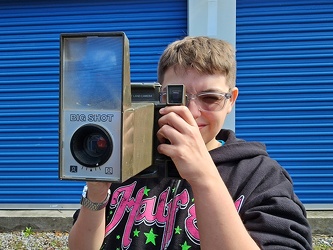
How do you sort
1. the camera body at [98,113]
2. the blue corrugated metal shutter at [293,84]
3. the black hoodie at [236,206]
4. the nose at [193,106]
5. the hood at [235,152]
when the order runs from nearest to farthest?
the camera body at [98,113]
the black hoodie at [236,206]
the nose at [193,106]
the hood at [235,152]
the blue corrugated metal shutter at [293,84]

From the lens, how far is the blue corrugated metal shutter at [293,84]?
4.73 metres

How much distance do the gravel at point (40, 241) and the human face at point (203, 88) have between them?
332 cm

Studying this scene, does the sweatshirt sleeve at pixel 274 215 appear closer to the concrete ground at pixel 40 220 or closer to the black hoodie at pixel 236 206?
the black hoodie at pixel 236 206

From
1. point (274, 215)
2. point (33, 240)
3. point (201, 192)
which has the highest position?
point (201, 192)

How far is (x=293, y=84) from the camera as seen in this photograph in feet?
15.6

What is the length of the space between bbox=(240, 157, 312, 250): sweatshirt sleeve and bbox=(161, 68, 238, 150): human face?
8.8 inches

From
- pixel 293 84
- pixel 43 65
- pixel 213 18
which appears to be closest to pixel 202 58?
pixel 213 18

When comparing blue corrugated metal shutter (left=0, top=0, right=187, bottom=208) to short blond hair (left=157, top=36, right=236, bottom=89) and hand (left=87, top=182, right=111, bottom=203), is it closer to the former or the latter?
short blond hair (left=157, top=36, right=236, bottom=89)

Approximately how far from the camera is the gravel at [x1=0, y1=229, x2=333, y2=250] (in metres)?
4.46

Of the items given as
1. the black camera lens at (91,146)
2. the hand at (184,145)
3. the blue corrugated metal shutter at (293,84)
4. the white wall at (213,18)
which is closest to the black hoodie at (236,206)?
the hand at (184,145)

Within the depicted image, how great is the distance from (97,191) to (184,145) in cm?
39

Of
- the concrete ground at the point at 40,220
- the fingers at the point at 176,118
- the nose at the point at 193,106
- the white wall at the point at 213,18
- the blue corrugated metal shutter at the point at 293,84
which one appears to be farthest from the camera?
the concrete ground at the point at 40,220

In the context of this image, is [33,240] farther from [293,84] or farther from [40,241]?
[293,84]

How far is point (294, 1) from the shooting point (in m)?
4.71
